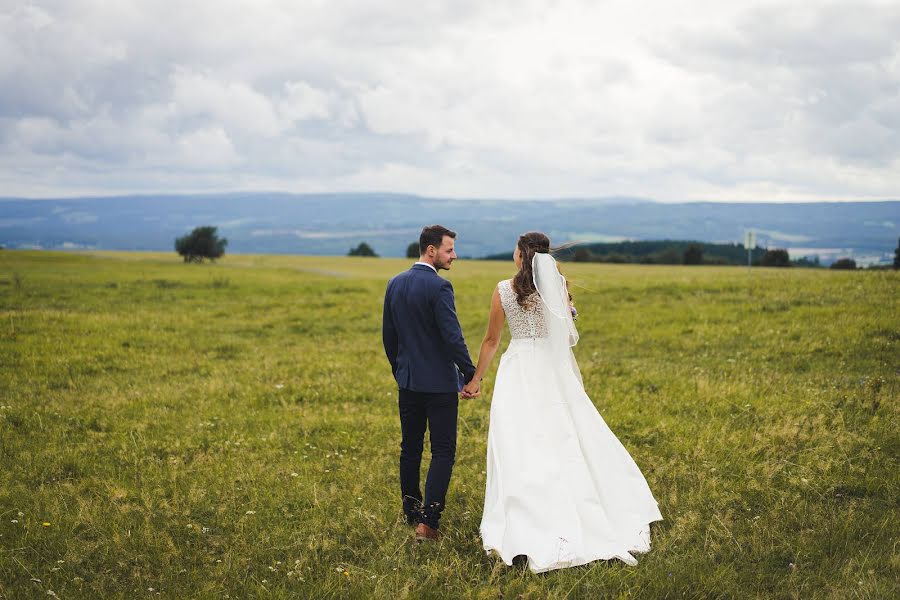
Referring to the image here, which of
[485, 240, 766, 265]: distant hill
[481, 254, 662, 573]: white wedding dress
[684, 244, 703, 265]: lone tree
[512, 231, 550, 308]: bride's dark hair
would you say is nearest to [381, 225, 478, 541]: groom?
[481, 254, 662, 573]: white wedding dress

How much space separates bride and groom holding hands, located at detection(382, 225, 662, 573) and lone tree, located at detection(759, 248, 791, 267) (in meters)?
86.7

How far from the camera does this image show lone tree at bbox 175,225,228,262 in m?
91.4

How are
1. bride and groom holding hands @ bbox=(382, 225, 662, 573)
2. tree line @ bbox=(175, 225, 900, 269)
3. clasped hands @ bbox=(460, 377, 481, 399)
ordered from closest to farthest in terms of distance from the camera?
bride and groom holding hands @ bbox=(382, 225, 662, 573) < clasped hands @ bbox=(460, 377, 481, 399) < tree line @ bbox=(175, 225, 900, 269)

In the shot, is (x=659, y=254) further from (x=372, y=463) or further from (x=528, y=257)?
(x=528, y=257)

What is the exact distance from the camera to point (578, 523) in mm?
6566

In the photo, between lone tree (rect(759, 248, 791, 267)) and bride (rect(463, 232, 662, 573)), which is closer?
bride (rect(463, 232, 662, 573))

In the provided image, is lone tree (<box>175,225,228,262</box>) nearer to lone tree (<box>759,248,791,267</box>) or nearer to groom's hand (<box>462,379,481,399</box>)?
lone tree (<box>759,248,791,267</box>)

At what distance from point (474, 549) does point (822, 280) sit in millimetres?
25446

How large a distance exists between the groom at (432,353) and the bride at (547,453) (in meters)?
0.35

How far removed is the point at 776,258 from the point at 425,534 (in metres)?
90.2

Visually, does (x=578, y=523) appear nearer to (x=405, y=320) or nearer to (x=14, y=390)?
(x=405, y=320)

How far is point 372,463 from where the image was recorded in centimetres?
975

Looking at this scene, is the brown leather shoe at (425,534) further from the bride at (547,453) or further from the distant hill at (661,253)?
the distant hill at (661,253)

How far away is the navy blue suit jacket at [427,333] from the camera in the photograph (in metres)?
6.82
